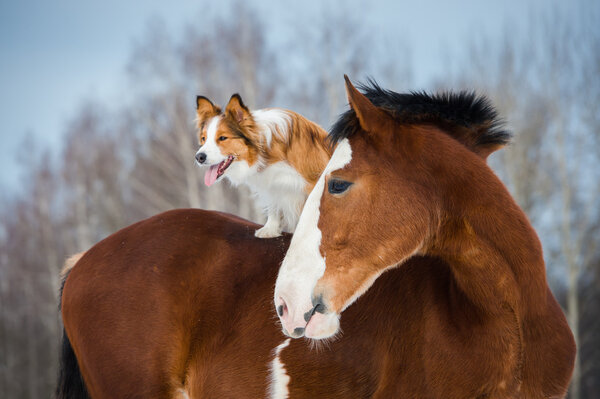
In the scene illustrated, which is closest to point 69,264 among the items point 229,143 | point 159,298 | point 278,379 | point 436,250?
point 159,298

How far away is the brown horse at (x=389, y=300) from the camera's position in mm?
2383

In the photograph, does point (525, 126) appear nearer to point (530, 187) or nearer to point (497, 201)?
point (530, 187)

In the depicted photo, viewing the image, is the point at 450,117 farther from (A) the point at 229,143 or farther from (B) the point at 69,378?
(B) the point at 69,378

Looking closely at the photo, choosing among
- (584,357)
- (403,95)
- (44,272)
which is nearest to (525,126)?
(584,357)

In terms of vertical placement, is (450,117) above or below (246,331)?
above

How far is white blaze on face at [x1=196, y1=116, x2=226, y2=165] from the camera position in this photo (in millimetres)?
4418

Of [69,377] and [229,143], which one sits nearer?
[69,377]

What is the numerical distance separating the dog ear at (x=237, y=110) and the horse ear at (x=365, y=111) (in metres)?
2.17

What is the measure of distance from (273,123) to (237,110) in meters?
0.50

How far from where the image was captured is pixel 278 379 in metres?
2.87

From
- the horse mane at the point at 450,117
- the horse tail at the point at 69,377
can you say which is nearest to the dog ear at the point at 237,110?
the horse mane at the point at 450,117

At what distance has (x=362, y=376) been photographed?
2.71 m

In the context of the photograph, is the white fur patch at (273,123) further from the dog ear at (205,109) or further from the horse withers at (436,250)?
the horse withers at (436,250)

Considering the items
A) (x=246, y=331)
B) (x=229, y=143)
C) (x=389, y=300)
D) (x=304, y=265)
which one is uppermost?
(x=229, y=143)
